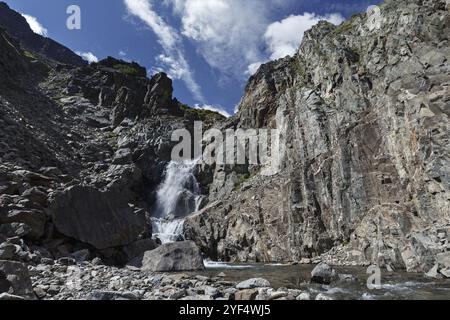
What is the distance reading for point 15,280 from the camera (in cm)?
1284

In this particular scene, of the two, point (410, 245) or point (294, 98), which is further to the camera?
point (294, 98)

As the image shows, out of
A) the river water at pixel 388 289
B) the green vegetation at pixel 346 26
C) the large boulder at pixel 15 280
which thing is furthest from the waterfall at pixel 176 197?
the large boulder at pixel 15 280

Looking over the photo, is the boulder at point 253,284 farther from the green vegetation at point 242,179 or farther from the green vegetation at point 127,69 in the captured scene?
the green vegetation at point 127,69

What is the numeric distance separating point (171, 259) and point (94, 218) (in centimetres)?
764

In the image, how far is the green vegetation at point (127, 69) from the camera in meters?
114

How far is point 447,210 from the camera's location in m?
29.7

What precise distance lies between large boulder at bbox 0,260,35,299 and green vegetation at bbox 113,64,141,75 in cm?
10371

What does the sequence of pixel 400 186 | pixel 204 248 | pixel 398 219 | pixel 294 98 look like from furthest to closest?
1. pixel 294 98
2. pixel 204 248
3. pixel 400 186
4. pixel 398 219

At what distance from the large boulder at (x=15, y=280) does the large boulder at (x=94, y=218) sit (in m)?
15.4

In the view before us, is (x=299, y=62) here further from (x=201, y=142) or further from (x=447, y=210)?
(x=447, y=210)

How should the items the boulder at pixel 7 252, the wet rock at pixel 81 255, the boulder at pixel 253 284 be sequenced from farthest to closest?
1. the wet rock at pixel 81 255
2. the boulder at pixel 7 252
3. the boulder at pixel 253 284

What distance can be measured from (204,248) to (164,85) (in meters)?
60.0

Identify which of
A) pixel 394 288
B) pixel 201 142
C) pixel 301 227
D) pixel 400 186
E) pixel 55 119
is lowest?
pixel 394 288
